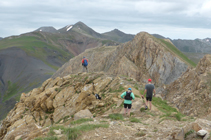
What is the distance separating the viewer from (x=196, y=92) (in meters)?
23.6

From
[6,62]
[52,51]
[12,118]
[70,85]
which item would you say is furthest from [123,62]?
[52,51]

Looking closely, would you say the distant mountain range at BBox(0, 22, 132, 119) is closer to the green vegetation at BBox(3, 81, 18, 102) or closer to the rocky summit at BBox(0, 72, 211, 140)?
the green vegetation at BBox(3, 81, 18, 102)

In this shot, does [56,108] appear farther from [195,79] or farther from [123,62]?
[123,62]

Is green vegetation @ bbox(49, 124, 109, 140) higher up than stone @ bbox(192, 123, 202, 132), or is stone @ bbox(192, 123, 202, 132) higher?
stone @ bbox(192, 123, 202, 132)

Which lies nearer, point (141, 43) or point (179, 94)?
point (179, 94)

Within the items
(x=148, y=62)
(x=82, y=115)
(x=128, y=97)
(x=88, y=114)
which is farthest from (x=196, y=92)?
(x=148, y=62)

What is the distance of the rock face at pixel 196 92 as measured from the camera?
2155 cm

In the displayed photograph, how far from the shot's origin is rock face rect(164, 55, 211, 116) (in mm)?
21547

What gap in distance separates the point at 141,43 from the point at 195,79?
23.5m

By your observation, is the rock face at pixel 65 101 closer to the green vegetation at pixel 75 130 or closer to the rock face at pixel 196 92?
the green vegetation at pixel 75 130

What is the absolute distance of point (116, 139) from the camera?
7496mm

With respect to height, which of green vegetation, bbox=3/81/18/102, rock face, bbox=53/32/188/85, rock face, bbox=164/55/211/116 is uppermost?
rock face, bbox=53/32/188/85

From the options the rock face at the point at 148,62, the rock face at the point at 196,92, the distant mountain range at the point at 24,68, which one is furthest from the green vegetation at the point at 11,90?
the rock face at the point at 196,92

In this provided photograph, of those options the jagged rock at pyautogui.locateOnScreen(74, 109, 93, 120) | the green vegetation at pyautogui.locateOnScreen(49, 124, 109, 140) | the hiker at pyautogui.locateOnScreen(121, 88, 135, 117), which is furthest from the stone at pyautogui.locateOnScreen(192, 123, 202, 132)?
the jagged rock at pyautogui.locateOnScreen(74, 109, 93, 120)
